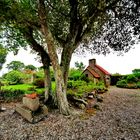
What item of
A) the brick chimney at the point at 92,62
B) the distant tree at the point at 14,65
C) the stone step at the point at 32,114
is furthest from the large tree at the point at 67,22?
the distant tree at the point at 14,65

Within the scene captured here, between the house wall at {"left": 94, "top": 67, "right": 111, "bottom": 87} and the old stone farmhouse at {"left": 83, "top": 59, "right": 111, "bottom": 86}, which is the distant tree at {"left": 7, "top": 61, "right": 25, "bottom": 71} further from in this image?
the house wall at {"left": 94, "top": 67, "right": 111, "bottom": 87}

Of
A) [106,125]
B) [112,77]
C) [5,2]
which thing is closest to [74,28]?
[5,2]

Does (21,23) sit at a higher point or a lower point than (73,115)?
higher

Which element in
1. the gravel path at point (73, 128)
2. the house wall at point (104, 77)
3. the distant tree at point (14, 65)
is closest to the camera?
the gravel path at point (73, 128)

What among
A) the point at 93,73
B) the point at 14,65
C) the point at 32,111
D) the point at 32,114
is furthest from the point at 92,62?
the point at 14,65

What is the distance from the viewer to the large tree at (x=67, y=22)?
26.6 feet

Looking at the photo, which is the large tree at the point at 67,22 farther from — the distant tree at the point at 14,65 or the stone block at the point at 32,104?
the distant tree at the point at 14,65

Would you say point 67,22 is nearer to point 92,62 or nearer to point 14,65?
point 92,62

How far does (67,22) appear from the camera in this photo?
35.7 ft

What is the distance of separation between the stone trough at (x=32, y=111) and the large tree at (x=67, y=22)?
3.17 feet

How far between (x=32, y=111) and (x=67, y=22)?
6.17m

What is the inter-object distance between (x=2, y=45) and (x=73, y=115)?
22.4ft

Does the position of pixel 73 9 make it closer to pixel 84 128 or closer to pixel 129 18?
pixel 129 18

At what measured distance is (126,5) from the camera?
27.4 ft
